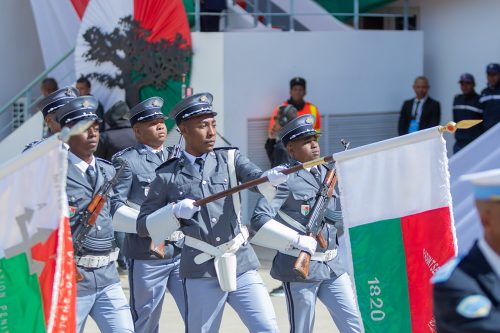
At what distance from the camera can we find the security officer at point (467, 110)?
12203 mm

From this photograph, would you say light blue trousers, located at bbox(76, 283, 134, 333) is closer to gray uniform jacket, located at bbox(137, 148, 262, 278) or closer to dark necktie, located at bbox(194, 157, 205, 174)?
gray uniform jacket, located at bbox(137, 148, 262, 278)

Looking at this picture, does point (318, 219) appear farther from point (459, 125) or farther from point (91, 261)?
point (459, 125)

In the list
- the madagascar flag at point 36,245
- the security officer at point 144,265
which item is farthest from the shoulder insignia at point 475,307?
the security officer at point 144,265

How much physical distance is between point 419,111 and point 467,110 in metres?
0.76

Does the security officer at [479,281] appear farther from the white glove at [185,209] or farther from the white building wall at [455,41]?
the white building wall at [455,41]

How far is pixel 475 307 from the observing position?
3.31 m

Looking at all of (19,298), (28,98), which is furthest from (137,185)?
(28,98)

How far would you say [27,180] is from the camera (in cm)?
501

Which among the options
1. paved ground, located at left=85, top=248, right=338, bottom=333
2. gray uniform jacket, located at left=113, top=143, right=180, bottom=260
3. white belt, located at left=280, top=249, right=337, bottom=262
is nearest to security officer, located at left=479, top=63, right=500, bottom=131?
paved ground, located at left=85, top=248, right=338, bottom=333

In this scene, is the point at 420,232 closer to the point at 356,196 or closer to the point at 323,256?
the point at 356,196

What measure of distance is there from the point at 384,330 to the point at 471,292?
2384mm

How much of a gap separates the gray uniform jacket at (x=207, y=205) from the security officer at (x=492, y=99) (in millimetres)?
6117

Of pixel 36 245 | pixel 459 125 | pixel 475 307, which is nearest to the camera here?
pixel 475 307

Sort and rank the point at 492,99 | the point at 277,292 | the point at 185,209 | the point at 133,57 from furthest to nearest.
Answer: the point at 133,57, the point at 492,99, the point at 277,292, the point at 185,209
